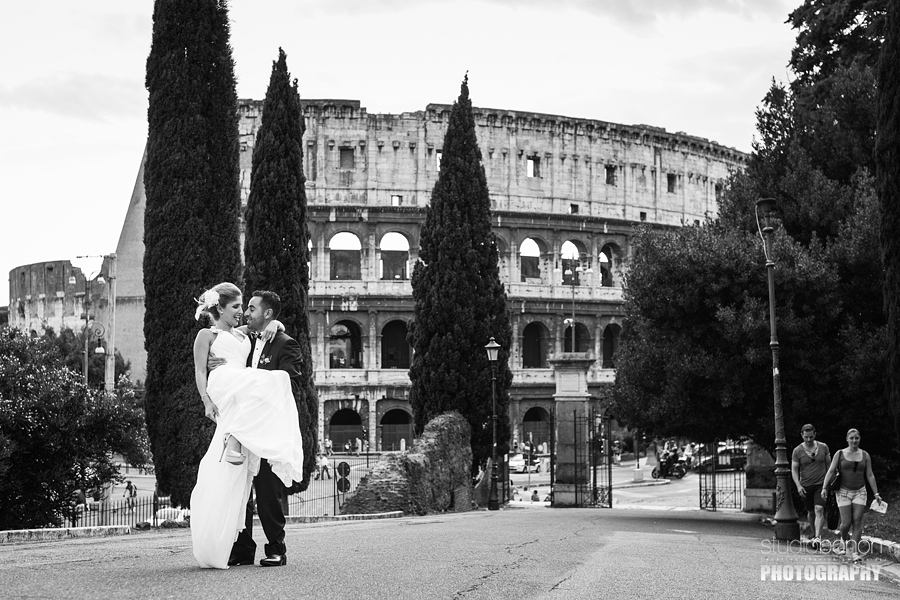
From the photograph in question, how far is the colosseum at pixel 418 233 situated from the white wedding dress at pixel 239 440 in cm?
4028

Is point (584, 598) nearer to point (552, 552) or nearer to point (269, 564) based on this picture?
point (269, 564)

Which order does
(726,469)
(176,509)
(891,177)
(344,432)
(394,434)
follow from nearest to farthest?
(891,177), (176,509), (726,469), (394,434), (344,432)

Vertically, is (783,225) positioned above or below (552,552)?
above

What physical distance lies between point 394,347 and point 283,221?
87.1ft

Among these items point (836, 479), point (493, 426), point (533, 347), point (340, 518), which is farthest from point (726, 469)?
point (836, 479)

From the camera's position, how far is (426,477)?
19.5 m

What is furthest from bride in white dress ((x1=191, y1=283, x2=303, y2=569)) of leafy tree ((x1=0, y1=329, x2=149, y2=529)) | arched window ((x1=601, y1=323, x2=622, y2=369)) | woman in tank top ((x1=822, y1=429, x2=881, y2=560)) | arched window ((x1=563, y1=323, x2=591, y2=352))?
arched window ((x1=601, y1=323, x2=622, y2=369))

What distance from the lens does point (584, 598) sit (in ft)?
19.9

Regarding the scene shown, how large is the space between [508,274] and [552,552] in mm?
41784

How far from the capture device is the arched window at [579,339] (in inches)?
2029

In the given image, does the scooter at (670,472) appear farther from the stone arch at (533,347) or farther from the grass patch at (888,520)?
the grass patch at (888,520)

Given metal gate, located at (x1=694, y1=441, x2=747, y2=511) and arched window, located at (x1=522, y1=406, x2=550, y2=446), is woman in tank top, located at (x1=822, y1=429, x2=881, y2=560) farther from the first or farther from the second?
arched window, located at (x1=522, y1=406, x2=550, y2=446)

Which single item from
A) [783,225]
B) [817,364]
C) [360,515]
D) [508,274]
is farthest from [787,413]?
[508,274]

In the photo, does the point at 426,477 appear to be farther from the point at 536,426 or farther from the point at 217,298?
the point at 536,426
